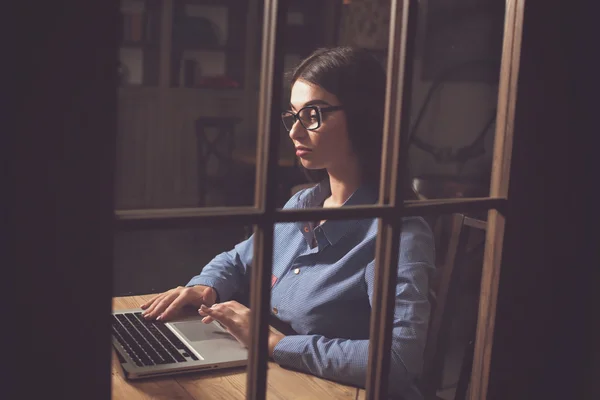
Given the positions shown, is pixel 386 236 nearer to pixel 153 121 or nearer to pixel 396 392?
pixel 396 392

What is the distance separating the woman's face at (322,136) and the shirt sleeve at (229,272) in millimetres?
293

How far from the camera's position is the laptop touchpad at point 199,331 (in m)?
1.29

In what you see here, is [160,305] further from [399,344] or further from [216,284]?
[399,344]

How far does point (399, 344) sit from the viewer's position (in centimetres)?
123

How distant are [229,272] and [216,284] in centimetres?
11

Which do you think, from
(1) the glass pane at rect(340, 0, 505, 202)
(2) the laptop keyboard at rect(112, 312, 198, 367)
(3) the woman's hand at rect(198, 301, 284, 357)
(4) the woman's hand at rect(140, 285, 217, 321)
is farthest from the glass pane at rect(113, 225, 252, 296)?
(3) the woman's hand at rect(198, 301, 284, 357)

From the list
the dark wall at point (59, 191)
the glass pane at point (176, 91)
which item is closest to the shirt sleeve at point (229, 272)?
the dark wall at point (59, 191)

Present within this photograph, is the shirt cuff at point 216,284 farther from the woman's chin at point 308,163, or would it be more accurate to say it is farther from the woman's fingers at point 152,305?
the woman's chin at point 308,163

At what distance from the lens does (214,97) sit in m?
6.55

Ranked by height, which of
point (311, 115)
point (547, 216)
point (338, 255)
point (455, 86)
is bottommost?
point (338, 255)

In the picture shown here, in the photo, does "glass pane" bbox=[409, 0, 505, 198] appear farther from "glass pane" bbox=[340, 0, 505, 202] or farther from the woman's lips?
the woman's lips

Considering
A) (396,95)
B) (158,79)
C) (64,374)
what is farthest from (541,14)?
(158,79)

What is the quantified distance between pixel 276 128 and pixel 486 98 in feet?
20.5

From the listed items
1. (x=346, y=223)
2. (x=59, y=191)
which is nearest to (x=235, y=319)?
(x=346, y=223)
